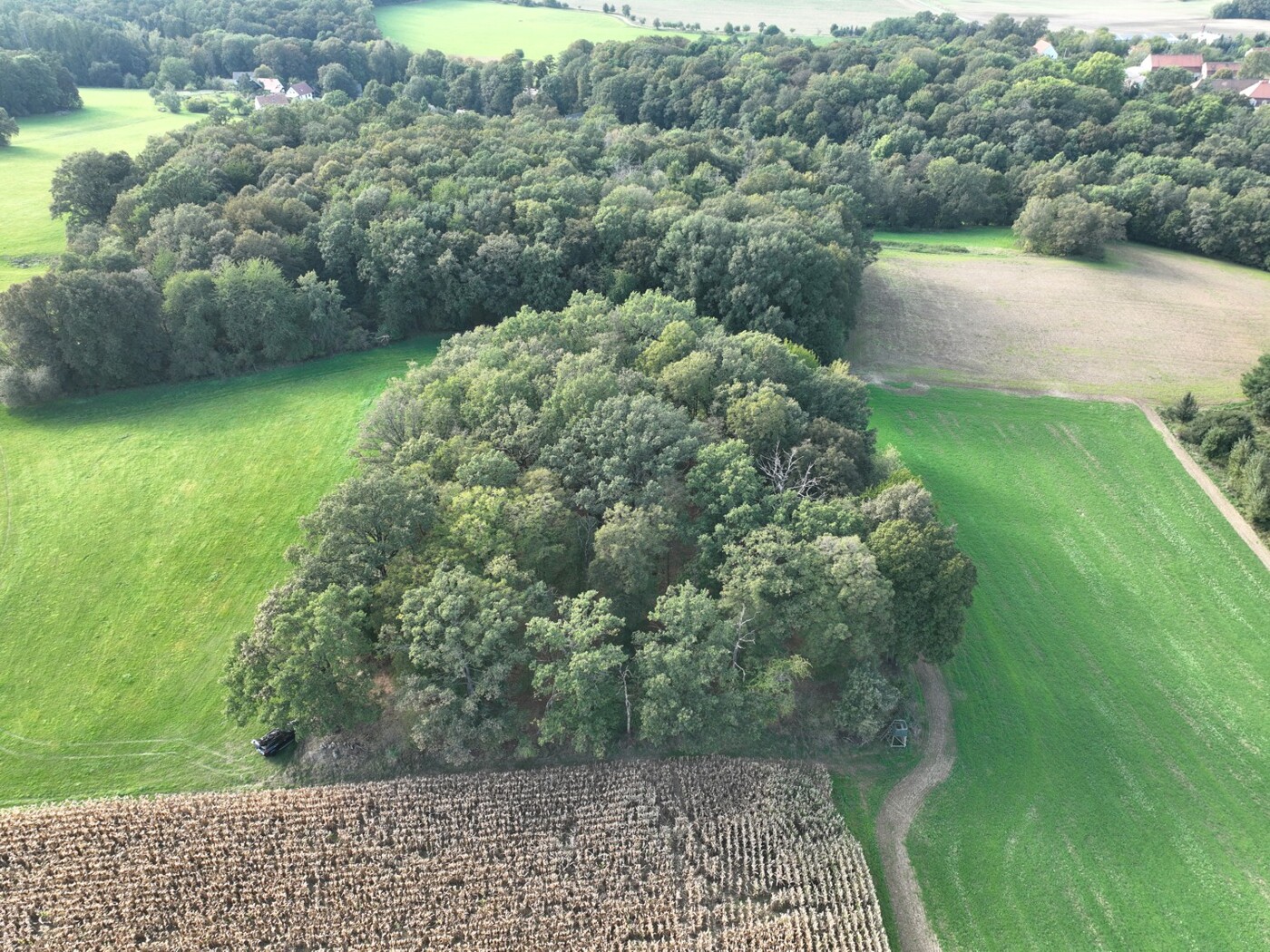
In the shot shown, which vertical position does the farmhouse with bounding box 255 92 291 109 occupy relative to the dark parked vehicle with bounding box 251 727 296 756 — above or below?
above

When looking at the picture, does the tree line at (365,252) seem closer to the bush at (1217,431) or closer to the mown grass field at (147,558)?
the mown grass field at (147,558)

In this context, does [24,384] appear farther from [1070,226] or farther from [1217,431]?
[1070,226]

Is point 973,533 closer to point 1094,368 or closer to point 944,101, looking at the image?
point 1094,368

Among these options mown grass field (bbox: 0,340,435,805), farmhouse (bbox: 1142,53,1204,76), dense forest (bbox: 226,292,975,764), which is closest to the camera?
dense forest (bbox: 226,292,975,764)

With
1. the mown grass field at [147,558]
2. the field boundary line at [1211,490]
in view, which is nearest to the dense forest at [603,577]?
the mown grass field at [147,558]

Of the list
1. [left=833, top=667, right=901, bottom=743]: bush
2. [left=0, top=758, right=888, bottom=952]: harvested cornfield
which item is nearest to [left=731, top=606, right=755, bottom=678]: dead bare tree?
[left=0, top=758, right=888, bottom=952]: harvested cornfield

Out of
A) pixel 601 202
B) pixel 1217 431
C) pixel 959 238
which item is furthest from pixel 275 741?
pixel 959 238

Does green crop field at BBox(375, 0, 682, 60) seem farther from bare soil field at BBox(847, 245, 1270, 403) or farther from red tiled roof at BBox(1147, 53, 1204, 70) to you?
bare soil field at BBox(847, 245, 1270, 403)
